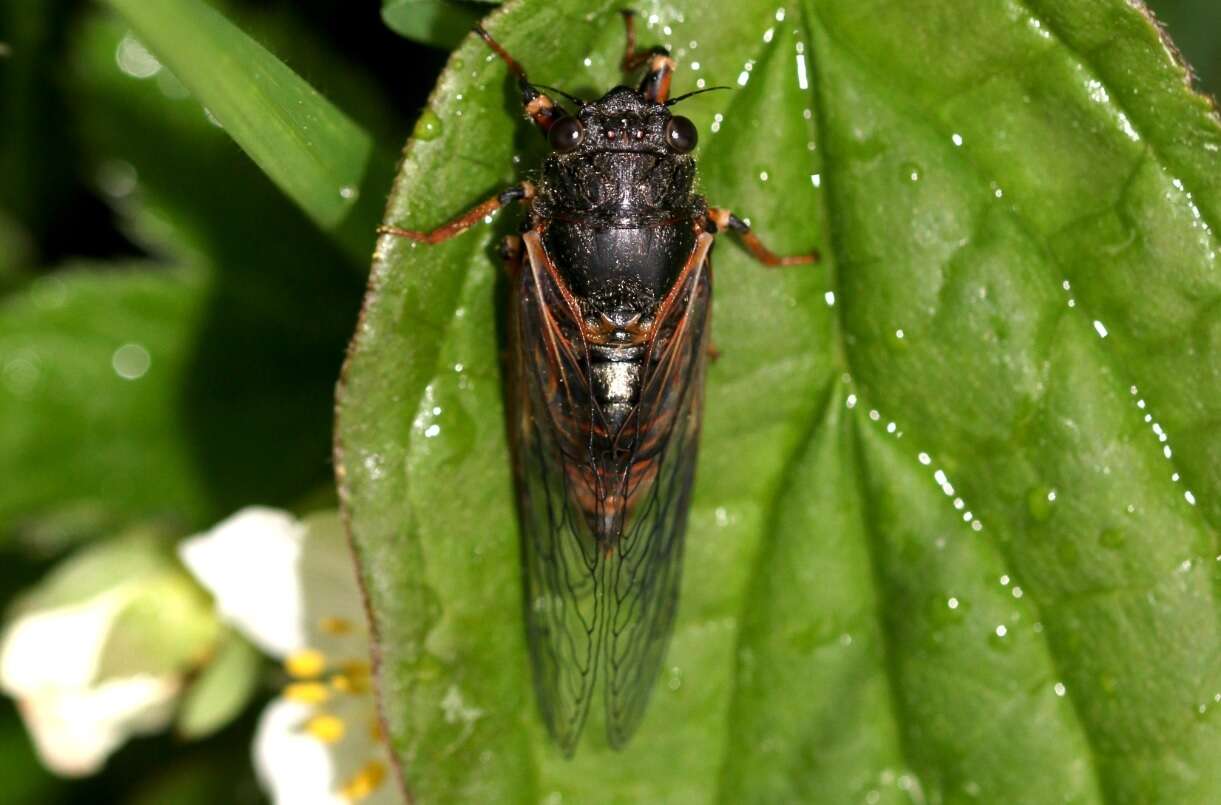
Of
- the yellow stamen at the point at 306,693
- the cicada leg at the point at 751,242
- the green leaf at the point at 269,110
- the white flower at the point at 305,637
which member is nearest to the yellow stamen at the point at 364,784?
the white flower at the point at 305,637

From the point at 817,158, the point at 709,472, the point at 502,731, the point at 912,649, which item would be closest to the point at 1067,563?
the point at 912,649

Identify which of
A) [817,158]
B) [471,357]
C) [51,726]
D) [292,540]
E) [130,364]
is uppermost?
[817,158]

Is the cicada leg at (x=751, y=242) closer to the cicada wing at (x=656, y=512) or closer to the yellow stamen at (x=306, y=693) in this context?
the cicada wing at (x=656, y=512)

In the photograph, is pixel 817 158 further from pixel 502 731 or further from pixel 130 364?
pixel 130 364

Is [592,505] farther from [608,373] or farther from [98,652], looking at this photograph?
[98,652]

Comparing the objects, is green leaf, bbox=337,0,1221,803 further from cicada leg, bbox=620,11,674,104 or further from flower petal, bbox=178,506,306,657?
flower petal, bbox=178,506,306,657

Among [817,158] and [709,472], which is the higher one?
[817,158]
